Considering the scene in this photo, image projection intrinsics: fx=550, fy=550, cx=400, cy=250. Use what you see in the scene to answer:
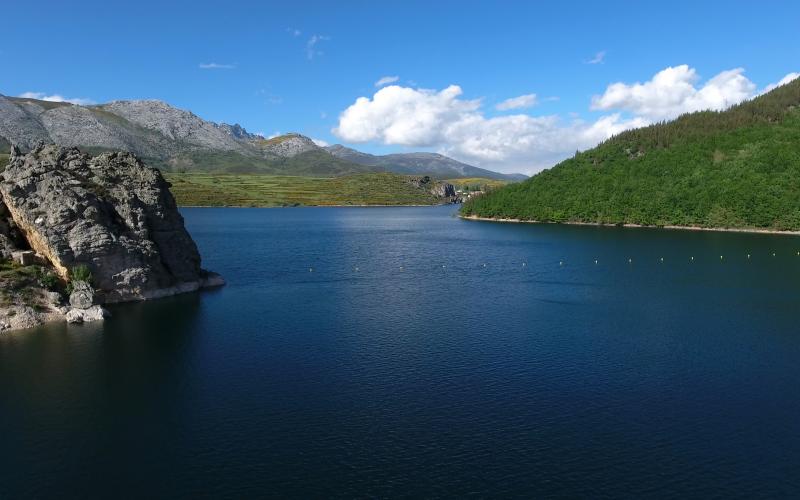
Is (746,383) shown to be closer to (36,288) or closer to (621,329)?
(621,329)

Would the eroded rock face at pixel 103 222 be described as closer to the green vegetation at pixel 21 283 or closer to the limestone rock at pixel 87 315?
the green vegetation at pixel 21 283

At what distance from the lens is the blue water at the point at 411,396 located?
38.2 metres

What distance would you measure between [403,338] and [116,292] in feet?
167

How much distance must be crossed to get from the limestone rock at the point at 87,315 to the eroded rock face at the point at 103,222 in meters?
8.59

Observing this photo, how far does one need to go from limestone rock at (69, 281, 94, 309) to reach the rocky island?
0.13 m

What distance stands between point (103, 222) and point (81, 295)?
1511cm

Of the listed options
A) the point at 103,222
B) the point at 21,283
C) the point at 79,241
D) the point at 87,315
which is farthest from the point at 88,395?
the point at 103,222

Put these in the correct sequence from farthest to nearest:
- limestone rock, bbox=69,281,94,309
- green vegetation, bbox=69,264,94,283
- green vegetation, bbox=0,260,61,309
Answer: green vegetation, bbox=69,264,94,283 < limestone rock, bbox=69,281,94,309 < green vegetation, bbox=0,260,61,309

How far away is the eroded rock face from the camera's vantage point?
87.6 metres

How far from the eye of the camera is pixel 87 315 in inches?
3115

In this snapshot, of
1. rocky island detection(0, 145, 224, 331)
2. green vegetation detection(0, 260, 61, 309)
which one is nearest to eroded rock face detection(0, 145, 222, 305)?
rocky island detection(0, 145, 224, 331)

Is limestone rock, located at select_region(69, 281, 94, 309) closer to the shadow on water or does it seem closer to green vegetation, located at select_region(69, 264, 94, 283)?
green vegetation, located at select_region(69, 264, 94, 283)

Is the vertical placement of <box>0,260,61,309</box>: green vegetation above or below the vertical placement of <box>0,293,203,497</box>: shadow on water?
above

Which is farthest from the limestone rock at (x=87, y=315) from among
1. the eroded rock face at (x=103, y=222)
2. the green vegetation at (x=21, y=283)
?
the eroded rock face at (x=103, y=222)
